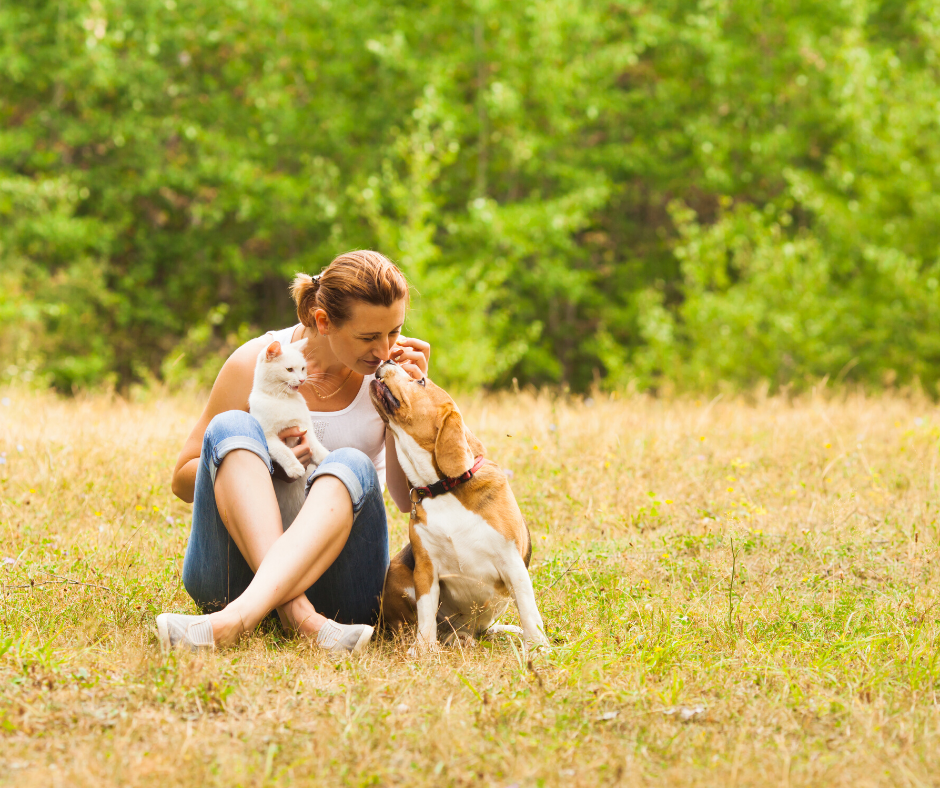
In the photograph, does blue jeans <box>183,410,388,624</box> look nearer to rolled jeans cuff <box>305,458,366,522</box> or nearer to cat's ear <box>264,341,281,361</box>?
rolled jeans cuff <box>305,458,366,522</box>

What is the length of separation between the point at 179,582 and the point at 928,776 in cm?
303

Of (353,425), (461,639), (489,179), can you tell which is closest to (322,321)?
(353,425)

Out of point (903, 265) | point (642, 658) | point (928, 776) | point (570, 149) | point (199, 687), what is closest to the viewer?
point (928, 776)

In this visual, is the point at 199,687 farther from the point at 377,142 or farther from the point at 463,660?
the point at 377,142

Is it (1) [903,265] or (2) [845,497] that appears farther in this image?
(1) [903,265]

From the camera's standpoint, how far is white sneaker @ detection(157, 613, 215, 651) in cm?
277

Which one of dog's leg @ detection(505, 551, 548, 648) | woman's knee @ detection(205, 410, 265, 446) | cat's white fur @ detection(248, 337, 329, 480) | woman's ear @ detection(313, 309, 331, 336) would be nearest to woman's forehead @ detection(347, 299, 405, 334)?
woman's ear @ detection(313, 309, 331, 336)

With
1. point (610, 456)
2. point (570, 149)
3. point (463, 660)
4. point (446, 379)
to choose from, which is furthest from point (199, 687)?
point (570, 149)

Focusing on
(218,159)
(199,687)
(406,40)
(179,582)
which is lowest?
(179,582)

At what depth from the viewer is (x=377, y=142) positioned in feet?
60.9

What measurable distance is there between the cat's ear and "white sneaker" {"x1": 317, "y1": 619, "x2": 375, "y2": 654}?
1130mm

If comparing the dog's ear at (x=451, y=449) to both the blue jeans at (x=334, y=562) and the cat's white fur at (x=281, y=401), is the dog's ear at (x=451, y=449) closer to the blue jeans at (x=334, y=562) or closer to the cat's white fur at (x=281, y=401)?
the blue jeans at (x=334, y=562)

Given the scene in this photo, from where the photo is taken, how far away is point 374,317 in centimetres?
344

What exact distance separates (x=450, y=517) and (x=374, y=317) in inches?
33.8
